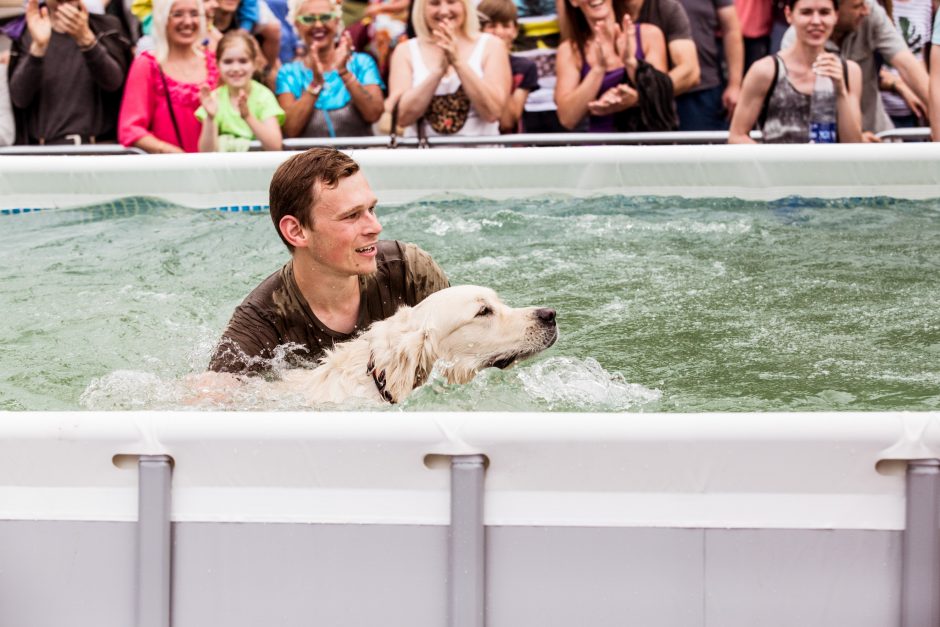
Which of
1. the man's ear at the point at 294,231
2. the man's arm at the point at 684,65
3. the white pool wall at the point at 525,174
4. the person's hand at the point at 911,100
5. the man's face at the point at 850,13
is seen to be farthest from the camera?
the person's hand at the point at 911,100

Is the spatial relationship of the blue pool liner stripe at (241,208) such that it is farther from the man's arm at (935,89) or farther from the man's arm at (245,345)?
the man's arm at (935,89)

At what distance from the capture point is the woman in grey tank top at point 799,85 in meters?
7.62

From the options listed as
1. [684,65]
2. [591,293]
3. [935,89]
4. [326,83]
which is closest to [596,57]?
[684,65]

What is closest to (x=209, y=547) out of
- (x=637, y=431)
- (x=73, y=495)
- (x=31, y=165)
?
(x=73, y=495)

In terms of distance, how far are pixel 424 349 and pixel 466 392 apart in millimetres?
217

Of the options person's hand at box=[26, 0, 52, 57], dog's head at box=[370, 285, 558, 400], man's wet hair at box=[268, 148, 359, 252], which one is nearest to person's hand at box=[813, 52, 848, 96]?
dog's head at box=[370, 285, 558, 400]

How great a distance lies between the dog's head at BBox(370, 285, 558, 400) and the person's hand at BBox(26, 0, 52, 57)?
512cm

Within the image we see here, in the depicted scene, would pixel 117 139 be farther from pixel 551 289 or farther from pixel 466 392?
pixel 466 392

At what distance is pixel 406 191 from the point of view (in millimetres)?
7414

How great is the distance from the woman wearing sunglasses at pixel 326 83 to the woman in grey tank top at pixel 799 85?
2397mm

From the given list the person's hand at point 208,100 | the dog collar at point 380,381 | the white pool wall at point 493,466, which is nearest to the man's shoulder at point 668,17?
the person's hand at point 208,100

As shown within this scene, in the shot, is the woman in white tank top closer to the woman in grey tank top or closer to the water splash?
the woman in grey tank top

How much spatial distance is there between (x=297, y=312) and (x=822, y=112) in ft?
14.8

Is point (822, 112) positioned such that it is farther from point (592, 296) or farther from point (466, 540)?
point (466, 540)
